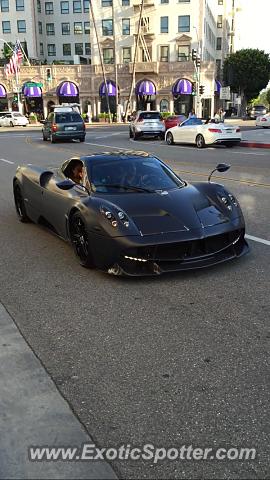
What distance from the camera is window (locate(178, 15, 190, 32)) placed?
67062 mm

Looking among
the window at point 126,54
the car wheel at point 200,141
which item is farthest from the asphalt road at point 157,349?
the window at point 126,54

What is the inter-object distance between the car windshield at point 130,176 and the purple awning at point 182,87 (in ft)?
214

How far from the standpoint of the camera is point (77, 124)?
1099 inches

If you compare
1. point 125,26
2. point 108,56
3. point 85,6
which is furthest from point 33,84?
point 85,6

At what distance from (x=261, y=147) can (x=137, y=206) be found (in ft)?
62.9

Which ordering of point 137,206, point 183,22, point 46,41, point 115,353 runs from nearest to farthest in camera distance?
1. point 115,353
2. point 137,206
3. point 183,22
4. point 46,41

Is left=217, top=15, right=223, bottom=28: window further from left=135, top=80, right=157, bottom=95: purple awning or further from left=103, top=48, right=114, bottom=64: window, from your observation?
left=135, top=80, right=157, bottom=95: purple awning

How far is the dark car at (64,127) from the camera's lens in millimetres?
27500

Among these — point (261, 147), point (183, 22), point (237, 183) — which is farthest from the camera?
point (183, 22)

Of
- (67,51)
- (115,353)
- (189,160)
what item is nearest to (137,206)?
(115,353)

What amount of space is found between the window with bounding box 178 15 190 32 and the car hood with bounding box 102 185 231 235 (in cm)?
6807

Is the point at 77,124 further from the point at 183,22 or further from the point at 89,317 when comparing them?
the point at 183,22

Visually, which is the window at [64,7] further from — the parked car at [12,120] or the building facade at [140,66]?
the parked car at [12,120]

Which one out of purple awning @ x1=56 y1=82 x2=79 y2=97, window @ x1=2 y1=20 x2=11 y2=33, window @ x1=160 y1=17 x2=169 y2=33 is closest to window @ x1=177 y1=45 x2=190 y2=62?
window @ x1=160 y1=17 x2=169 y2=33
